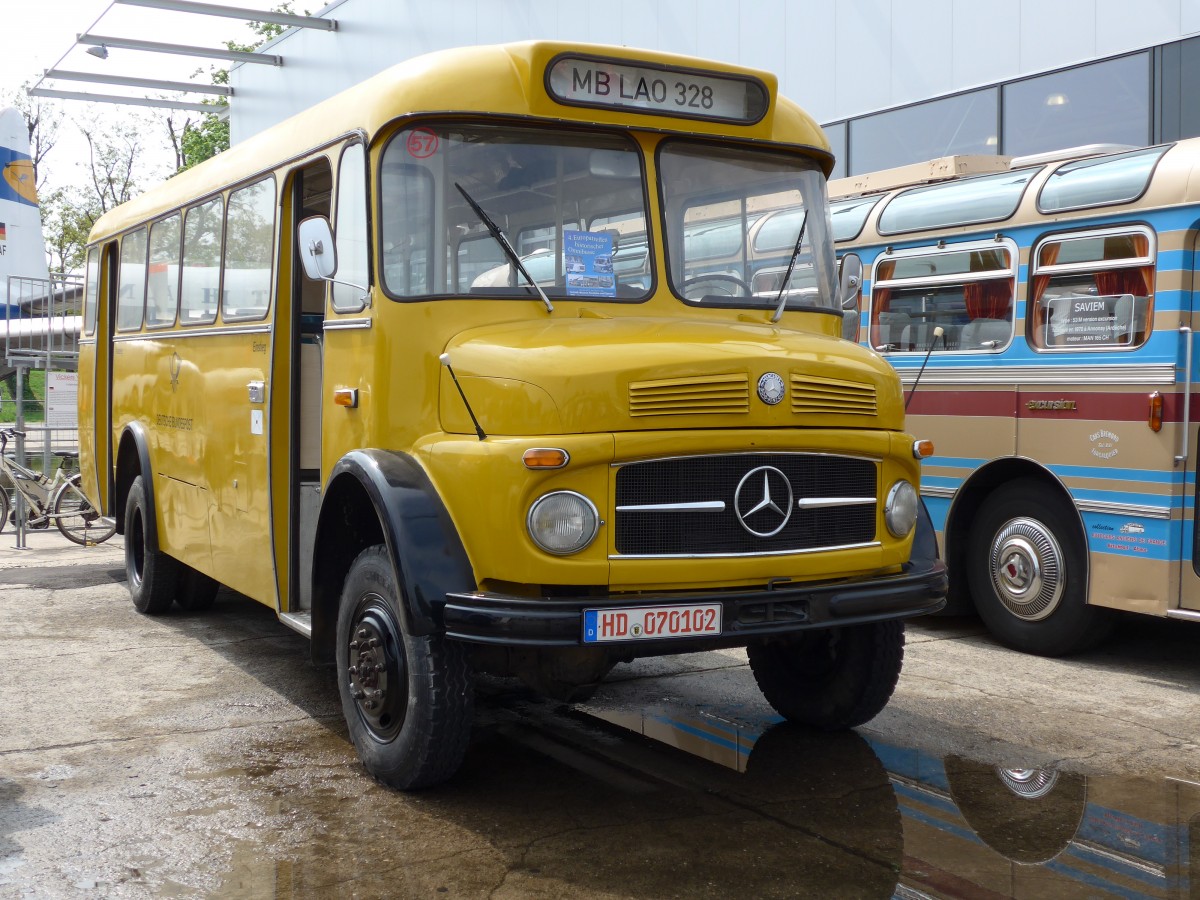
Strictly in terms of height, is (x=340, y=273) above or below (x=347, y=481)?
above

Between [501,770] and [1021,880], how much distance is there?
212 centimetres

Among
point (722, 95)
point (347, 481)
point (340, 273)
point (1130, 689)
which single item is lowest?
point (1130, 689)

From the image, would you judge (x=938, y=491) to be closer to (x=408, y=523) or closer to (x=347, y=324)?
(x=347, y=324)

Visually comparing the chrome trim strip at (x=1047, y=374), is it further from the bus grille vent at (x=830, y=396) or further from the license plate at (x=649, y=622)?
the license plate at (x=649, y=622)

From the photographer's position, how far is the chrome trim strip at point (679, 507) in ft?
15.6

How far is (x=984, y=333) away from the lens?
28.2 ft

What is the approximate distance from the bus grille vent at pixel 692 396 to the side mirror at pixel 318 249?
150 centimetres

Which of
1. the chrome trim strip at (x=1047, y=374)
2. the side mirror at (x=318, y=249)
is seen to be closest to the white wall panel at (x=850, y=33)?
the chrome trim strip at (x=1047, y=374)

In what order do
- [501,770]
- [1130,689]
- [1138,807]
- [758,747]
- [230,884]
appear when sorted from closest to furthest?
1. [230,884]
2. [1138,807]
3. [501,770]
4. [758,747]
5. [1130,689]

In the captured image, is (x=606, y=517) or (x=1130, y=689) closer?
(x=606, y=517)

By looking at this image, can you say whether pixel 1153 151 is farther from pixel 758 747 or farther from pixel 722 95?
pixel 758 747

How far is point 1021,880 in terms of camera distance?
4441 millimetres

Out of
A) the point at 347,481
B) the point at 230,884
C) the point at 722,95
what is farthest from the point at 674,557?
the point at 722,95

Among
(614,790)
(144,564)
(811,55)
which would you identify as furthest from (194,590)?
(811,55)
